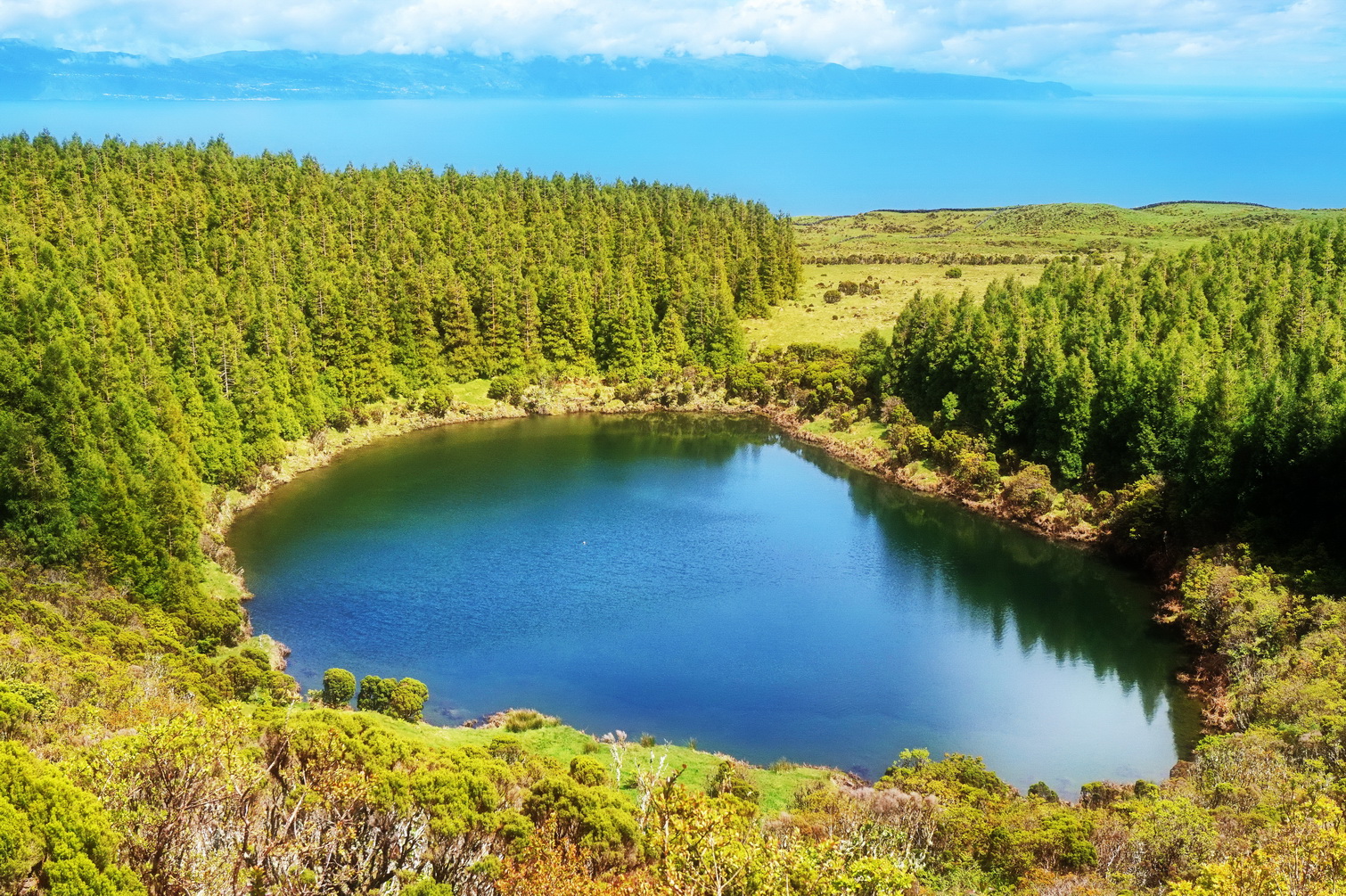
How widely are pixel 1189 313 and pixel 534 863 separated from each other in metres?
81.2

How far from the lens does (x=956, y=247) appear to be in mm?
169500

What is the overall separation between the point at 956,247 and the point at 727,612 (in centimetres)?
12524

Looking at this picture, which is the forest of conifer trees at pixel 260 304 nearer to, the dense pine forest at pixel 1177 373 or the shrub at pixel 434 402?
the shrub at pixel 434 402

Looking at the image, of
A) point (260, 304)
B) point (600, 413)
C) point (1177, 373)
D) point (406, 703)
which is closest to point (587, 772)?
point (406, 703)

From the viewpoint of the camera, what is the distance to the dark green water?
48.6 m

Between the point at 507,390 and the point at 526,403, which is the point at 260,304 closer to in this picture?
the point at 507,390

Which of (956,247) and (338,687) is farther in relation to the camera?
(956,247)

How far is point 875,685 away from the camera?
170 ft

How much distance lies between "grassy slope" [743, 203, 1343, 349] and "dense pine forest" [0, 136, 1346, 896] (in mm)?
7674

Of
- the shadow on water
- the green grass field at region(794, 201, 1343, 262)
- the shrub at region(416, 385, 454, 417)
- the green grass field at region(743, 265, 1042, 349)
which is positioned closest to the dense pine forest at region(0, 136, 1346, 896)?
the shrub at region(416, 385, 454, 417)

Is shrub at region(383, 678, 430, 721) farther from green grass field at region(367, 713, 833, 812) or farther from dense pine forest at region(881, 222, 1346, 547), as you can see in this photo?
dense pine forest at region(881, 222, 1346, 547)

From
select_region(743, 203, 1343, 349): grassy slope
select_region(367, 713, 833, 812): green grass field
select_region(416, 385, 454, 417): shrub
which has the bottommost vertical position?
select_region(367, 713, 833, 812): green grass field

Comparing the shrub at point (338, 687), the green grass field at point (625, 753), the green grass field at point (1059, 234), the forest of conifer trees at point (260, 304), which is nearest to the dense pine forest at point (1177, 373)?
the forest of conifer trees at point (260, 304)

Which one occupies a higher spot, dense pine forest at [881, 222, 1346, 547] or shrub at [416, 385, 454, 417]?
dense pine forest at [881, 222, 1346, 547]
